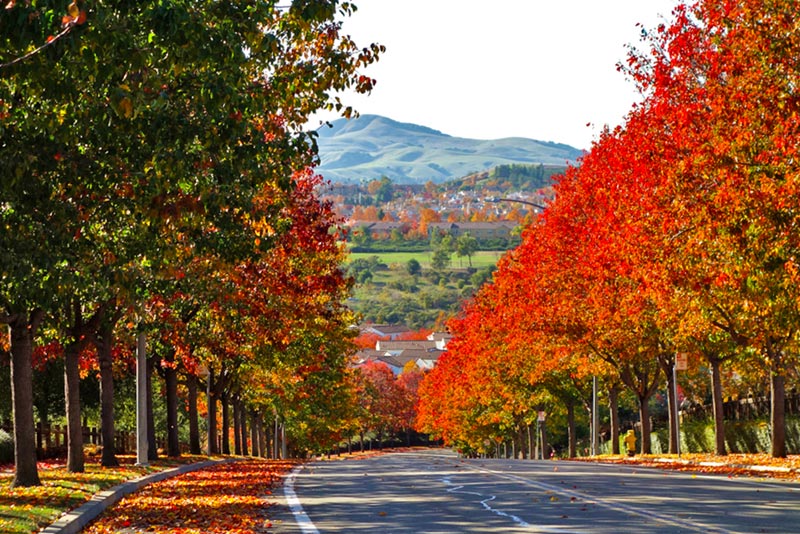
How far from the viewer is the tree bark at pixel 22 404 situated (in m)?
20.8

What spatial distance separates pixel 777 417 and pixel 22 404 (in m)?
20.7

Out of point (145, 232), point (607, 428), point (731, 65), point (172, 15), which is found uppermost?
point (731, 65)

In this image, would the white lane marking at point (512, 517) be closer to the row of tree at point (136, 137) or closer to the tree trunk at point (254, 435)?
the row of tree at point (136, 137)

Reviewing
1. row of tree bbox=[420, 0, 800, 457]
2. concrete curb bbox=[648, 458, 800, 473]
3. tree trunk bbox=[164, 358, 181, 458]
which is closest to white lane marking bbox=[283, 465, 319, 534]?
row of tree bbox=[420, 0, 800, 457]

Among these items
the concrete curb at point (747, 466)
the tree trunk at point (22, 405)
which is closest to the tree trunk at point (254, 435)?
the concrete curb at point (747, 466)

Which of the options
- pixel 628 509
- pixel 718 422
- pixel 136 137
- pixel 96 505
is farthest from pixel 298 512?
pixel 718 422

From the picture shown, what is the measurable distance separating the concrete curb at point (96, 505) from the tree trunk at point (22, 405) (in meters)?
1.56

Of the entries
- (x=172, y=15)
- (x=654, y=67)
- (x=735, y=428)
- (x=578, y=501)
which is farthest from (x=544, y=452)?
(x=172, y=15)

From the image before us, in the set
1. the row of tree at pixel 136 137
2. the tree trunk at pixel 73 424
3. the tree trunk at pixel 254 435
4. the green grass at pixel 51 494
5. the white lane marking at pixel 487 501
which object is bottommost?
the tree trunk at pixel 254 435

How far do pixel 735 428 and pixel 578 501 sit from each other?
30.9 m

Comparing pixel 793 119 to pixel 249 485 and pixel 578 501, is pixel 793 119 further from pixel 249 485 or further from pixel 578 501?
pixel 249 485

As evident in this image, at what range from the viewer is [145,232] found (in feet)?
55.2

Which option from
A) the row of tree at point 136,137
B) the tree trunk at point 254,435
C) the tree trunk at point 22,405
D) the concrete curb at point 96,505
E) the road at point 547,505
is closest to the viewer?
the row of tree at point 136,137

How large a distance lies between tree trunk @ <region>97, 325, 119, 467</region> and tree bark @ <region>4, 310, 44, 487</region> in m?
6.55
